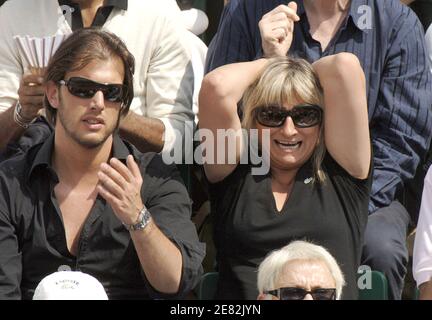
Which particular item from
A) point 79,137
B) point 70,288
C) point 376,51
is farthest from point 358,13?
point 70,288

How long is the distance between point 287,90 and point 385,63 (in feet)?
2.46

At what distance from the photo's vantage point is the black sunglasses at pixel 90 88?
5.13m

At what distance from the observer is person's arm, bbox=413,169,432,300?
15.8 feet

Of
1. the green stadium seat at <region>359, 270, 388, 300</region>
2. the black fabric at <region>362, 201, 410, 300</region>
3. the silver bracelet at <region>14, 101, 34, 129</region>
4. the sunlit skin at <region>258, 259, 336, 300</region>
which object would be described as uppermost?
the silver bracelet at <region>14, 101, 34, 129</region>

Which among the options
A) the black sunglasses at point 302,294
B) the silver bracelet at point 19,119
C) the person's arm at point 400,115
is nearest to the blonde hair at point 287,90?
the person's arm at point 400,115

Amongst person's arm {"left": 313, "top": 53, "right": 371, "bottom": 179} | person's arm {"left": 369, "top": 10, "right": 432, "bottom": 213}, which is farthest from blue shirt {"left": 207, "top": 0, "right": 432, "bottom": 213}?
person's arm {"left": 313, "top": 53, "right": 371, "bottom": 179}

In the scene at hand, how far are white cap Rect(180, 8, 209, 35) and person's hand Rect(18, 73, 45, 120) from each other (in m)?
1.25

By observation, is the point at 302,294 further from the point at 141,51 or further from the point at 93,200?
the point at 141,51

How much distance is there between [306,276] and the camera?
4.62 m

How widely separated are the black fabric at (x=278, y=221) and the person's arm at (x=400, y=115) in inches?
16.1

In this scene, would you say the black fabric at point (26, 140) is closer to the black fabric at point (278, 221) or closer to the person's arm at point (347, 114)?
the black fabric at point (278, 221)

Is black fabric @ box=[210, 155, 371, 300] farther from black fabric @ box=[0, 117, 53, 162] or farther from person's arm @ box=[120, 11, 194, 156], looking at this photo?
black fabric @ box=[0, 117, 53, 162]
